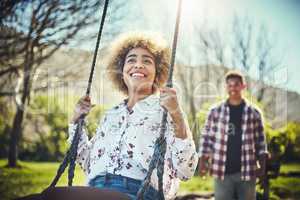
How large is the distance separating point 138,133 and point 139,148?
7 cm

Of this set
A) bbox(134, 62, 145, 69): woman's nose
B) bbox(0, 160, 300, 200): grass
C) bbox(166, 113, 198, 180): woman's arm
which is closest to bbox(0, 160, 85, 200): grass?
bbox(0, 160, 300, 200): grass

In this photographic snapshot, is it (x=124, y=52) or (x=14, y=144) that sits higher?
(x=124, y=52)

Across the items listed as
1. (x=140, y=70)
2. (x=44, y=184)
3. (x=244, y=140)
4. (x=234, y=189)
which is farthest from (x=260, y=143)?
(x=44, y=184)

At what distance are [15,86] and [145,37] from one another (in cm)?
687

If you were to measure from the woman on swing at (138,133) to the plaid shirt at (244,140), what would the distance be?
1.45 meters

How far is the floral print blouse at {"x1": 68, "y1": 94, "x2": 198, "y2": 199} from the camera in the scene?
1.44m

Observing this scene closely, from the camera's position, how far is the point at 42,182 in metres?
6.52

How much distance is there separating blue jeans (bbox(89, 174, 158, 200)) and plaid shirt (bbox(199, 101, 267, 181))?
1.69 m

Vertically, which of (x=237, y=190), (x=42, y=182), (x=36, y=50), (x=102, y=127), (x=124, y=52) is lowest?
(x=42, y=182)

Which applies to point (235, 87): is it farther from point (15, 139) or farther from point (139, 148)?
point (15, 139)

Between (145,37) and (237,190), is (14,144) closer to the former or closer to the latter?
(237,190)

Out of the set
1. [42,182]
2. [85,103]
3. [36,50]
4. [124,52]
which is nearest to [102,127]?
[85,103]

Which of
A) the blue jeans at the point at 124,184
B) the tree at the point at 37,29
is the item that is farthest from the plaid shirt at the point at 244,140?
the tree at the point at 37,29

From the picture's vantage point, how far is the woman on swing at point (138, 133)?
1426 millimetres
